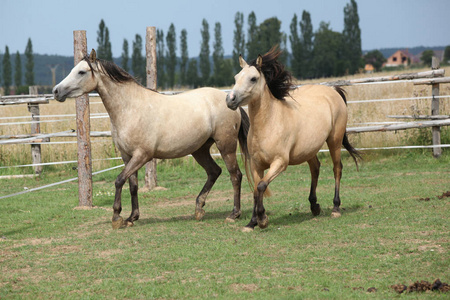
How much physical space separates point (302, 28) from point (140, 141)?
7148 cm

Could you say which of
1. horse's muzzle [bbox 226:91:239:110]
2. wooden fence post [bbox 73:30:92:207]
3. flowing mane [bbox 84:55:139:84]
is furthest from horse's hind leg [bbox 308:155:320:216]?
wooden fence post [bbox 73:30:92:207]

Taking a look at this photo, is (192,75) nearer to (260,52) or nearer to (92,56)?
(260,52)

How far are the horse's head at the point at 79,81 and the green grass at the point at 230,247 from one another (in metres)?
1.75

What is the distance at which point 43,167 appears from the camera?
1303 cm

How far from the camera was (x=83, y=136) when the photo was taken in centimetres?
870

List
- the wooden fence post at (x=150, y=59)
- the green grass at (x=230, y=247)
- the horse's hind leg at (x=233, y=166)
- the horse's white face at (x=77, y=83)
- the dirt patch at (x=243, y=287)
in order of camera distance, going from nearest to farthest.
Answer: the dirt patch at (x=243, y=287)
the green grass at (x=230, y=247)
the horse's white face at (x=77, y=83)
the horse's hind leg at (x=233, y=166)
the wooden fence post at (x=150, y=59)

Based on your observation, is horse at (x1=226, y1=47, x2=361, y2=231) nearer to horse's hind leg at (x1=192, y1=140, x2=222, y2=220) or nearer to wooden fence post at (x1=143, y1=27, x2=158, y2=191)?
horse's hind leg at (x1=192, y1=140, x2=222, y2=220)

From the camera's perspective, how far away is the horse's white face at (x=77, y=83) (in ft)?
22.5

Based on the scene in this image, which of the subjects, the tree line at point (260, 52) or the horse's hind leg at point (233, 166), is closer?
the horse's hind leg at point (233, 166)

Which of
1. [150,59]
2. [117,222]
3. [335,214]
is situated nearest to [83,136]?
[117,222]

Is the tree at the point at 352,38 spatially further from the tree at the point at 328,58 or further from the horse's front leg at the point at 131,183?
the horse's front leg at the point at 131,183

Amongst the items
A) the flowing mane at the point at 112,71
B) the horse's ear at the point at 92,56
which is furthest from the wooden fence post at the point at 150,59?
the horse's ear at the point at 92,56

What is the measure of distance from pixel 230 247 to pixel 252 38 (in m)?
70.6

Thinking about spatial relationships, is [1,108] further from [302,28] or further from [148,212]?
[302,28]
